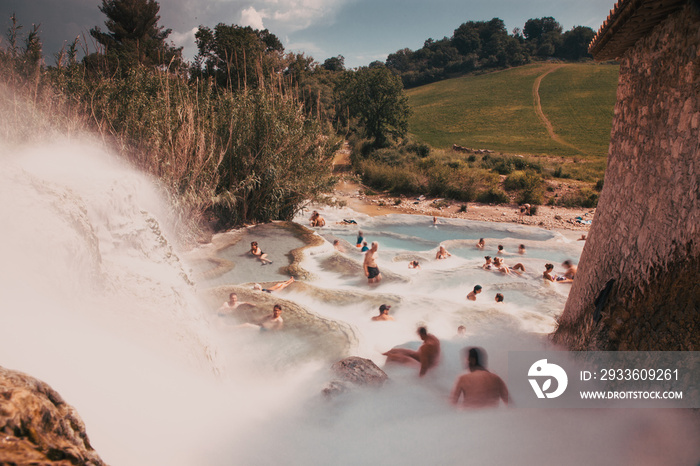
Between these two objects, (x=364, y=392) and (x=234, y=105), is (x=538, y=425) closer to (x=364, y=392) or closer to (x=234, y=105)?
(x=364, y=392)

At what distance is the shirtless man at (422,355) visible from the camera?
5566 mm

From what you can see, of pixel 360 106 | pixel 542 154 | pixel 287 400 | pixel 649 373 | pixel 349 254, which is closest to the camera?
pixel 649 373

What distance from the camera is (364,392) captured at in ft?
16.0

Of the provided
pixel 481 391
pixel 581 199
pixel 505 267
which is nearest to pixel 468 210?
pixel 581 199

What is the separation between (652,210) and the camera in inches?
152

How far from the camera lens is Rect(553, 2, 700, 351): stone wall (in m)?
3.34

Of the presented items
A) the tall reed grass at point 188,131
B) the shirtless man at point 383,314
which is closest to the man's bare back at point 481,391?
the shirtless man at point 383,314

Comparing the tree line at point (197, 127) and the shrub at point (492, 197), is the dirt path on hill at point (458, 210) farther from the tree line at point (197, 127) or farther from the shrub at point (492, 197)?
the tree line at point (197, 127)

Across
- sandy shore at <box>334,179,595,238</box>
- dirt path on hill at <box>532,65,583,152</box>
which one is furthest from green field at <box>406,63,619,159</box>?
sandy shore at <box>334,179,595,238</box>

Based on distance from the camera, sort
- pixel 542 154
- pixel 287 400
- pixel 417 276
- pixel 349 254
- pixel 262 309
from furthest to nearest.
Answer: pixel 542 154
pixel 349 254
pixel 417 276
pixel 262 309
pixel 287 400

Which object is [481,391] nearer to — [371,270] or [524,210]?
[371,270]

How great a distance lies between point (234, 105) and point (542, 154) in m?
27.9

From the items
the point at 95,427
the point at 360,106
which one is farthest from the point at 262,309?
the point at 360,106

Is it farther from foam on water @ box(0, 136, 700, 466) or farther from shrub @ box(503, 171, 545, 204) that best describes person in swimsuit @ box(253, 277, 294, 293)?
shrub @ box(503, 171, 545, 204)
